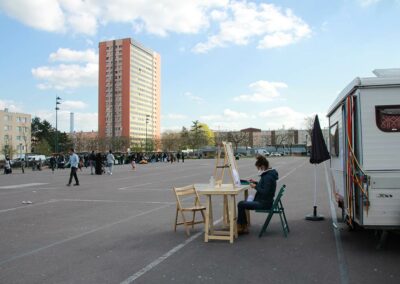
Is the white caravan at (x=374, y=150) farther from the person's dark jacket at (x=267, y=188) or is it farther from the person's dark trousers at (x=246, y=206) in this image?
the person's dark trousers at (x=246, y=206)

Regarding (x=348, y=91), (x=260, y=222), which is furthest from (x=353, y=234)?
(x=348, y=91)

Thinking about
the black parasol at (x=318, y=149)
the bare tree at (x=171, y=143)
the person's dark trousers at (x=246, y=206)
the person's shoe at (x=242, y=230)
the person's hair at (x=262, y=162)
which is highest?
the bare tree at (x=171, y=143)

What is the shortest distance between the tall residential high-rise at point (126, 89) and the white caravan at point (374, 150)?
131 meters

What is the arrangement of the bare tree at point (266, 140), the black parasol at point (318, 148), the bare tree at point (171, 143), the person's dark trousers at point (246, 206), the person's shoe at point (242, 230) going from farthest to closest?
the bare tree at point (266, 140)
the bare tree at point (171, 143)
the black parasol at point (318, 148)
the person's shoe at point (242, 230)
the person's dark trousers at point (246, 206)

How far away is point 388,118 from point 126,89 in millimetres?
135812

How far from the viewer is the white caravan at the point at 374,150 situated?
6367mm

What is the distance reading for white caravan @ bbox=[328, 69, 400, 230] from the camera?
6.37m

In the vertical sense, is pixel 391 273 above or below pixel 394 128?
below

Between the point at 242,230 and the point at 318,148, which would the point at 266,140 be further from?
the point at 242,230

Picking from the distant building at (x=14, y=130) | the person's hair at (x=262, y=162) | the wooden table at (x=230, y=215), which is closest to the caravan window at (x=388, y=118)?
the person's hair at (x=262, y=162)

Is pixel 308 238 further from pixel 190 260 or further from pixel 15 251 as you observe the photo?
pixel 15 251

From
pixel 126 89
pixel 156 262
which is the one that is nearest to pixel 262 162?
pixel 156 262

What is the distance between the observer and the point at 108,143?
4550 inches

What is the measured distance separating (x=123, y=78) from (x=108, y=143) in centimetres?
3132
